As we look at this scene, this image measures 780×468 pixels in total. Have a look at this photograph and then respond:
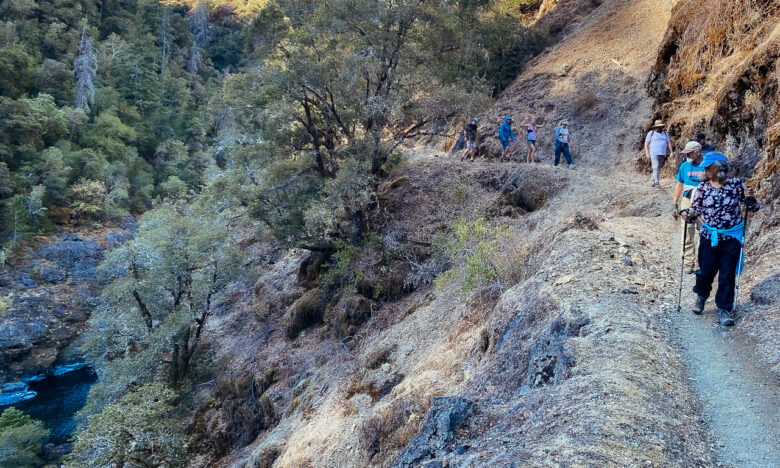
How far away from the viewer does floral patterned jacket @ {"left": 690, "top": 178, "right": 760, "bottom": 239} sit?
501 centimetres

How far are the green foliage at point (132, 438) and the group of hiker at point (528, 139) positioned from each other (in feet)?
41.5

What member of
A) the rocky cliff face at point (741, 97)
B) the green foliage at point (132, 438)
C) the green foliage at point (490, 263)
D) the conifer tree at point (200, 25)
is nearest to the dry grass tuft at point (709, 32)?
the rocky cliff face at point (741, 97)

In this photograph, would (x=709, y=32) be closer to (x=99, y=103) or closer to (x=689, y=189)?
(x=689, y=189)

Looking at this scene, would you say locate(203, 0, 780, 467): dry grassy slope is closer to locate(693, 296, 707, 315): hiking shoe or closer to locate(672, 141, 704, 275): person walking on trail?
locate(693, 296, 707, 315): hiking shoe

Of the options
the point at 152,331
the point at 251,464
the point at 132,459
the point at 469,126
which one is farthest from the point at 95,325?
the point at 469,126

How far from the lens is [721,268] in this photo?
5047mm

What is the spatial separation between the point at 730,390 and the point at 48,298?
115 feet

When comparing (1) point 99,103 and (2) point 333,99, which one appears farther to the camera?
(1) point 99,103

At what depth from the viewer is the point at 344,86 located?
1470cm

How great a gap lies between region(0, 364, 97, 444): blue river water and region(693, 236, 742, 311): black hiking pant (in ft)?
75.9

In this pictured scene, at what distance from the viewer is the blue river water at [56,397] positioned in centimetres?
2122

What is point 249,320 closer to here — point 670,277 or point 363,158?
point 363,158

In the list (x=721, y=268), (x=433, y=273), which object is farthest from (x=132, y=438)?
(x=721, y=268)

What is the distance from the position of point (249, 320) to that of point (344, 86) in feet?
36.2
